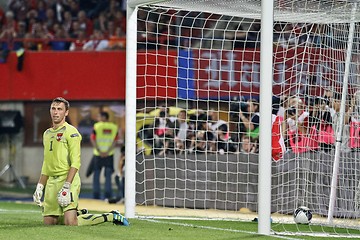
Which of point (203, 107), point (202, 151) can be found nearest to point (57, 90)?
point (203, 107)

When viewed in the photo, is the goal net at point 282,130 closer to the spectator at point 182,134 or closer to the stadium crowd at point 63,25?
the spectator at point 182,134

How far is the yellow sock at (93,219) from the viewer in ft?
40.3

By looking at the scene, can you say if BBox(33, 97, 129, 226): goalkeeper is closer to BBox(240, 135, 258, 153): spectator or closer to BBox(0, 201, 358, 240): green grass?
BBox(0, 201, 358, 240): green grass

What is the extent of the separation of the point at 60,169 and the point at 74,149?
293 millimetres

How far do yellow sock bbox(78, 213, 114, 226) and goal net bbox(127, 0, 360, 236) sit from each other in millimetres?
2196

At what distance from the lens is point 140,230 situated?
39.2 feet

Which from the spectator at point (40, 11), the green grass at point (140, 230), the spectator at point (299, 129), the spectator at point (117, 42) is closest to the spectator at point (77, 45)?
the spectator at point (117, 42)

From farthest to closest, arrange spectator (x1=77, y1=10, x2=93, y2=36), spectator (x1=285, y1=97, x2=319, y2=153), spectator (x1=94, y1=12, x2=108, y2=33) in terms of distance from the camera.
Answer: spectator (x1=77, y1=10, x2=93, y2=36), spectator (x1=94, y1=12, x2=108, y2=33), spectator (x1=285, y1=97, x2=319, y2=153)

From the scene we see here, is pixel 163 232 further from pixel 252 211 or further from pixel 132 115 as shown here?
pixel 252 211

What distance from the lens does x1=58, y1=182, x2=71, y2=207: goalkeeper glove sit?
38.9 ft

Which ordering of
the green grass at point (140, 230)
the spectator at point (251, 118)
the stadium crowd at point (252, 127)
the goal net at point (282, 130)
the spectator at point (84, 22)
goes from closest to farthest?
the green grass at point (140, 230), the goal net at point (282, 130), the stadium crowd at point (252, 127), the spectator at point (251, 118), the spectator at point (84, 22)

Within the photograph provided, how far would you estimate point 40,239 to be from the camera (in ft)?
34.7

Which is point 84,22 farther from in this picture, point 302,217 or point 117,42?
point 302,217

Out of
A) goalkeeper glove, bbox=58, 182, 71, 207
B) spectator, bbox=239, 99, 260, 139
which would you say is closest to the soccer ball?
goalkeeper glove, bbox=58, 182, 71, 207
